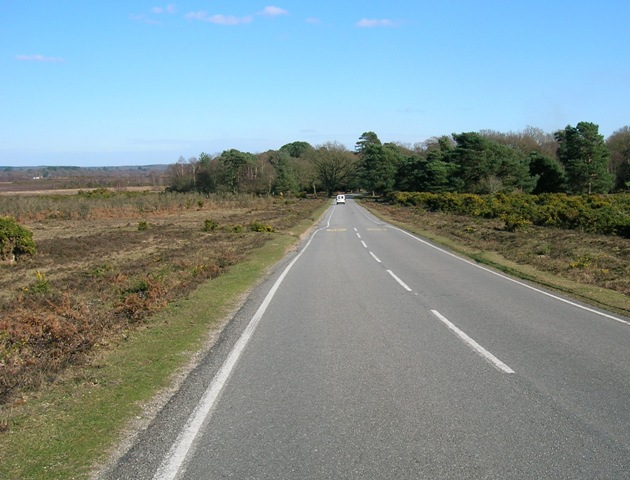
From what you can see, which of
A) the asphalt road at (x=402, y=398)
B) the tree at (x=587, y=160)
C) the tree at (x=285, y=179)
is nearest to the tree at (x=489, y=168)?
the tree at (x=587, y=160)

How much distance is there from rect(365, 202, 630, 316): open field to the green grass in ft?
28.6

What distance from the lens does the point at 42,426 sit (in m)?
5.02

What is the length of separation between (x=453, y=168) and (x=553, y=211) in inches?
1660

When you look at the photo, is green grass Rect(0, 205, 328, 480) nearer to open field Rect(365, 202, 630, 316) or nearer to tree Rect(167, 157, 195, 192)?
open field Rect(365, 202, 630, 316)

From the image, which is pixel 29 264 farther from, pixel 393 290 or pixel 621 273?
pixel 621 273

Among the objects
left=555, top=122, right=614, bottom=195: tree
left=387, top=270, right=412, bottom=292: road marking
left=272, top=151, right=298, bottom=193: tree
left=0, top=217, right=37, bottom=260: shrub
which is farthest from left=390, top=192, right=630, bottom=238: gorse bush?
left=272, top=151, right=298, bottom=193: tree

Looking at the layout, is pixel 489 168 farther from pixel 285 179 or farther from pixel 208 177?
pixel 208 177

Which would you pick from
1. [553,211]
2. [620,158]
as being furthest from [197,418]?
[620,158]

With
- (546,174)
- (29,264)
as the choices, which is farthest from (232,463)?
(546,174)

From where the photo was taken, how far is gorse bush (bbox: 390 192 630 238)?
2930 cm

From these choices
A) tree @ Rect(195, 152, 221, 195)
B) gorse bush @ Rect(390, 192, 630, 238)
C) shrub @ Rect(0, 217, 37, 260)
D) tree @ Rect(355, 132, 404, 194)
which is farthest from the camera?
tree @ Rect(195, 152, 221, 195)

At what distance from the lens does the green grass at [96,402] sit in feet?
14.3

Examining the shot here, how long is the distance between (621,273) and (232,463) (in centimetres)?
1565

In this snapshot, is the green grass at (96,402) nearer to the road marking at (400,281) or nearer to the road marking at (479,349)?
the road marking at (479,349)
